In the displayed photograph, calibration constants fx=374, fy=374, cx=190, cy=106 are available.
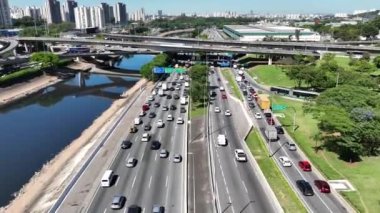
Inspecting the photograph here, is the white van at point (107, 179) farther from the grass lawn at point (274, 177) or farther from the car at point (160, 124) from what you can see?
the car at point (160, 124)

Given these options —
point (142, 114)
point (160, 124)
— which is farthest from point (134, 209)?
point (142, 114)

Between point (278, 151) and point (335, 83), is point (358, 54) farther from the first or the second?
point (278, 151)

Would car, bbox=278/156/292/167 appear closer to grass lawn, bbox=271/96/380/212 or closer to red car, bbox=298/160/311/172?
red car, bbox=298/160/311/172

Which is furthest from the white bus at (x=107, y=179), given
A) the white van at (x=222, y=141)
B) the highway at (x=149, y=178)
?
the white van at (x=222, y=141)

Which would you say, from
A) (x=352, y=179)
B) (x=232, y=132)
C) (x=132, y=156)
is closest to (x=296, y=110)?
(x=232, y=132)

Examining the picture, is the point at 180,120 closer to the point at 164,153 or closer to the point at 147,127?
the point at 147,127
